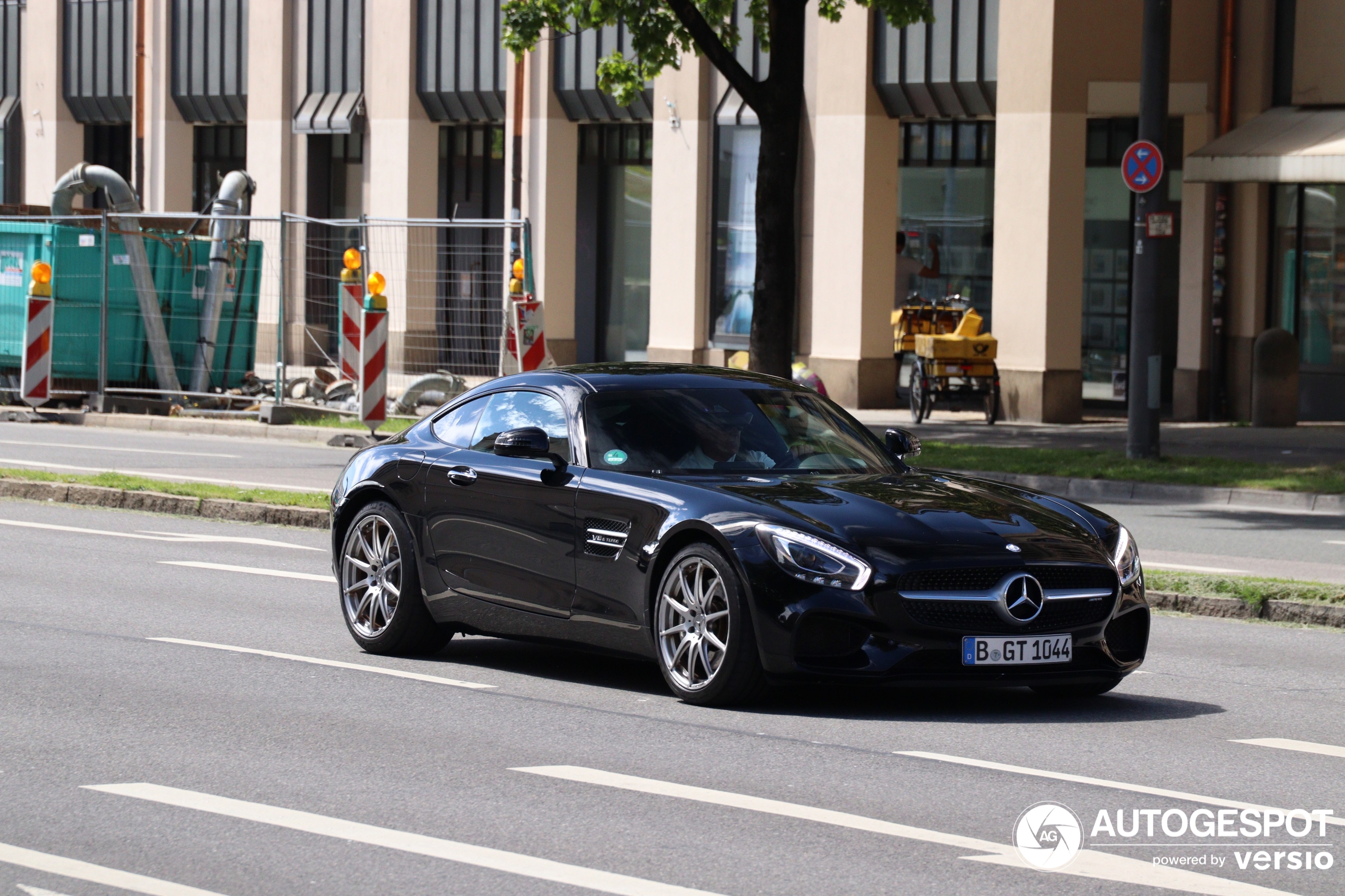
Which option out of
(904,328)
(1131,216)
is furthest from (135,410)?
(1131,216)

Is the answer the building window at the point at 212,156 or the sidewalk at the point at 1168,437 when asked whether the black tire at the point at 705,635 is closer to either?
the sidewalk at the point at 1168,437

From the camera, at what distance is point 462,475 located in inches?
346

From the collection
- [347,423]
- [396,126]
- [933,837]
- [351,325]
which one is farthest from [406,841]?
[396,126]

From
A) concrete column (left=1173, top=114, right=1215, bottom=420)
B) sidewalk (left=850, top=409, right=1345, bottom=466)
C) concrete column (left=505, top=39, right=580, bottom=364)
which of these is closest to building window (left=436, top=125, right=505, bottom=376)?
concrete column (left=505, top=39, right=580, bottom=364)

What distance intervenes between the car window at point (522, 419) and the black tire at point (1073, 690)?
2.25m

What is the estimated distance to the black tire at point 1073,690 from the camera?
26.2 ft

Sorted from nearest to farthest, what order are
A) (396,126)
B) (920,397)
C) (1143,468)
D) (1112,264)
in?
(1143,468)
(920,397)
(1112,264)
(396,126)

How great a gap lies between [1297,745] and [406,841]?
3478 millimetres

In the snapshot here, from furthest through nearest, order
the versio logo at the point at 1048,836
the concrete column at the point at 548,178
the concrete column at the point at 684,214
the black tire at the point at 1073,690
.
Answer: the concrete column at the point at 548,178
the concrete column at the point at 684,214
the black tire at the point at 1073,690
the versio logo at the point at 1048,836

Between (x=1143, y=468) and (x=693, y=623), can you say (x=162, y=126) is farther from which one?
(x=693, y=623)

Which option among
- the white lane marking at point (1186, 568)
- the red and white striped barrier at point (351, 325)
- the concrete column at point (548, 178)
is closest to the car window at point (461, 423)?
the white lane marking at point (1186, 568)

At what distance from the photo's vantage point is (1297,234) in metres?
26.0

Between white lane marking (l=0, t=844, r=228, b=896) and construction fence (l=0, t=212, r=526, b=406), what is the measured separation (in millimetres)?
18420

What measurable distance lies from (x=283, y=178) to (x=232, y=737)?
29898 millimetres
